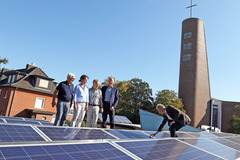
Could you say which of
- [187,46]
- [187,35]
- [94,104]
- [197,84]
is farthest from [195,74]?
[94,104]

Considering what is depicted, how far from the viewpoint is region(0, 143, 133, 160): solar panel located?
200cm

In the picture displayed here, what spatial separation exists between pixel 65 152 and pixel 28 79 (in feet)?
107

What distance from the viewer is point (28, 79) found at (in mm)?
31141

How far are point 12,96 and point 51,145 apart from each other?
2960 centimetres

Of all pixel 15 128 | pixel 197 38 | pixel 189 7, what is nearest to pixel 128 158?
pixel 15 128

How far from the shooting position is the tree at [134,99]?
3756cm

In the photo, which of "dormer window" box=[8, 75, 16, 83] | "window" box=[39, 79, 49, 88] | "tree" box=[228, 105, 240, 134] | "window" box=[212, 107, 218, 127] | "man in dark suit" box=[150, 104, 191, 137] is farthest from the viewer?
"window" box=[212, 107, 218, 127]

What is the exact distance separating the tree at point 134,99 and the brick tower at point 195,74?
25.1ft

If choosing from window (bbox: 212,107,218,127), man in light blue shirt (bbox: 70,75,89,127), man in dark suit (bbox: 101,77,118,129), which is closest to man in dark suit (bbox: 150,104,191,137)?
man in dark suit (bbox: 101,77,118,129)

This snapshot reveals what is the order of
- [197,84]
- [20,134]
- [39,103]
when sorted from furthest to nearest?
1. [197,84]
2. [39,103]
3. [20,134]

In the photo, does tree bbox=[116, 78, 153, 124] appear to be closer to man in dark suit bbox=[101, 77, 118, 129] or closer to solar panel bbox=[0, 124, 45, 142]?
man in dark suit bbox=[101, 77, 118, 129]

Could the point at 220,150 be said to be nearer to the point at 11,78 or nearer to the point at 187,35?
the point at 11,78

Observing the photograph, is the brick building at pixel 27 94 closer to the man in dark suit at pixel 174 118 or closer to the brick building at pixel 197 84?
the man in dark suit at pixel 174 118

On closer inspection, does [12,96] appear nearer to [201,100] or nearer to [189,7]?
[201,100]
